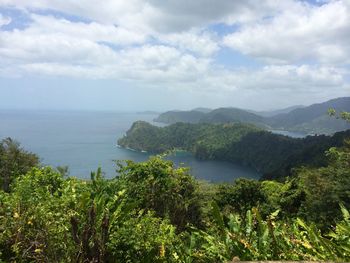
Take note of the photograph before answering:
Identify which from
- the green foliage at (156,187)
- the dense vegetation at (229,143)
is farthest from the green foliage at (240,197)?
the dense vegetation at (229,143)

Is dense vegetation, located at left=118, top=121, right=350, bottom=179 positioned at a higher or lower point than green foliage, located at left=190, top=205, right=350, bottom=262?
lower

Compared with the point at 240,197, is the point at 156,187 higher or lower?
higher

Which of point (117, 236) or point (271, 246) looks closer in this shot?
point (117, 236)

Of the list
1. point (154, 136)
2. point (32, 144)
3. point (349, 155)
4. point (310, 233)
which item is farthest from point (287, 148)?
point (310, 233)

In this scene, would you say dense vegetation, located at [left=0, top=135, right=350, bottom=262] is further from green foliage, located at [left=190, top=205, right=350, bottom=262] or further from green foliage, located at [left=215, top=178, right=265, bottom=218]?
green foliage, located at [left=215, top=178, right=265, bottom=218]

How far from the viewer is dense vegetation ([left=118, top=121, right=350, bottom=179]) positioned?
106m

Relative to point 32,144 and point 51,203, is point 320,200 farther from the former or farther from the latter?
point 32,144

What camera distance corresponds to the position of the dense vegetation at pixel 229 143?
10588 centimetres

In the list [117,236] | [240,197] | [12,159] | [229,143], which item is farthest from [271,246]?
[229,143]

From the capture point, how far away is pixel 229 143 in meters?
132

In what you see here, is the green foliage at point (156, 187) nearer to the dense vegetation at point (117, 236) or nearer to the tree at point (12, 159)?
the dense vegetation at point (117, 236)

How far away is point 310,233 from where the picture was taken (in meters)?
6.91

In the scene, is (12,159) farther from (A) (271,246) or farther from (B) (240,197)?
(A) (271,246)

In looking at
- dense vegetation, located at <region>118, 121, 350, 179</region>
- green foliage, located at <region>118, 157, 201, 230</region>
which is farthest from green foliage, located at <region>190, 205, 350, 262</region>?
dense vegetation, located at <region>118, 121, 350, 179</region>
